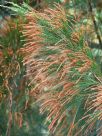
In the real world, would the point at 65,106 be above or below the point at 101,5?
below

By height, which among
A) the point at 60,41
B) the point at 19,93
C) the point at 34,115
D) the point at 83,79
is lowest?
the point at 34,115

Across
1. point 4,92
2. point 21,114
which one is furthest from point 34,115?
point 4,92

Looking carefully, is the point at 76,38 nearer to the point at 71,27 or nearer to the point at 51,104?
the point at 71,27

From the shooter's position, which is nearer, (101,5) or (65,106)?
(65,106)

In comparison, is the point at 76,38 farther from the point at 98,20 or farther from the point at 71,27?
the point at 98,20

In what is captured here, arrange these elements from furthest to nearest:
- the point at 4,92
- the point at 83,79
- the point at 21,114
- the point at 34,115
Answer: the point at 34,115
the point at 21,114
the point at 4,92
the point at 83,79

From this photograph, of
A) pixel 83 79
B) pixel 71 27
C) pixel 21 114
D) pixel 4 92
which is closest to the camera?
pixel 83 79
